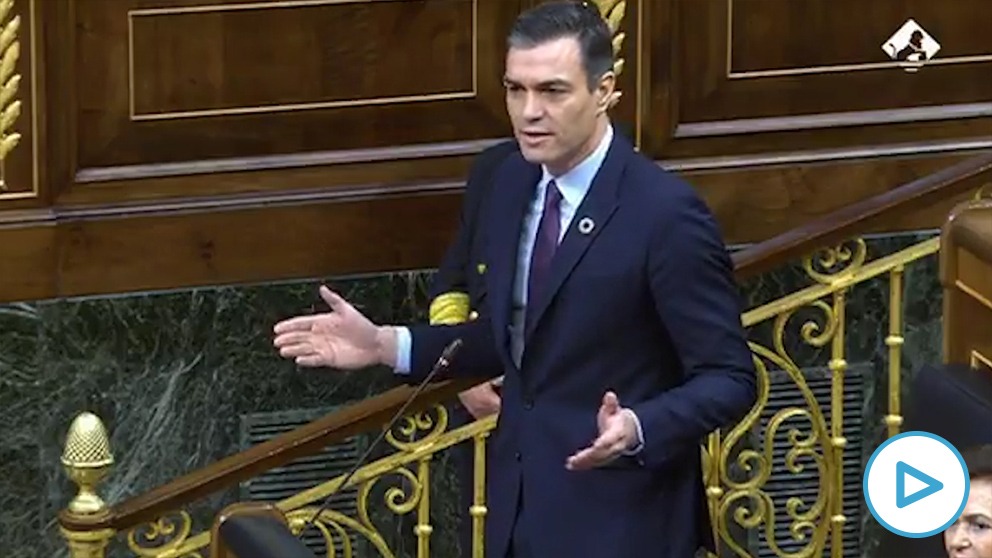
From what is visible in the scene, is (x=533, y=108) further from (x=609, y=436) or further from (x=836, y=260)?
(x=836, y=260)

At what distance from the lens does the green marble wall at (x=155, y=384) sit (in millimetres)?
6844

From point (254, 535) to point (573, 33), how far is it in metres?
1.11

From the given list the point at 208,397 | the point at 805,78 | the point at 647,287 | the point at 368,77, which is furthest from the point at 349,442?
the point at 647,287

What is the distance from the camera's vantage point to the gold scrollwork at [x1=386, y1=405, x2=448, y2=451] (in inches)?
243

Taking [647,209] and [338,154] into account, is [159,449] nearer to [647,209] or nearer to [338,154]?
[338,154]

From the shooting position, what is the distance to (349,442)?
7.20 m

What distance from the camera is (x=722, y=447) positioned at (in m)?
6.58

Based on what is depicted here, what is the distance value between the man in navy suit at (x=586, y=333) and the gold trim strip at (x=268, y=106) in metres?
1.86

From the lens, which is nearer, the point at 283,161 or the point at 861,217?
the point at 861,217

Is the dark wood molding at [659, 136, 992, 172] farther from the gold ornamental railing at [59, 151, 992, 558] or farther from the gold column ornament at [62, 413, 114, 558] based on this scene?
the gold column ornament at [62, 413, 114, 558]

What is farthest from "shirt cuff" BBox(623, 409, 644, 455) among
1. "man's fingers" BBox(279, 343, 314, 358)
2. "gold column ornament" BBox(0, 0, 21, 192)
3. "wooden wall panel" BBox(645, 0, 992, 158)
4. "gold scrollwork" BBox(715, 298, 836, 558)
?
"wooden wall panel" BBox(645, 0, 992, 158)

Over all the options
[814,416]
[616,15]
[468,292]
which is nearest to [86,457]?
[468,292]

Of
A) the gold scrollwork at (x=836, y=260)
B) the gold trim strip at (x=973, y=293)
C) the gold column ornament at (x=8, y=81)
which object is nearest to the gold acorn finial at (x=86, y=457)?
the gold column ornament at (x=8, y=81)

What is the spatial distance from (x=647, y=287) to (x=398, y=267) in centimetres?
222
